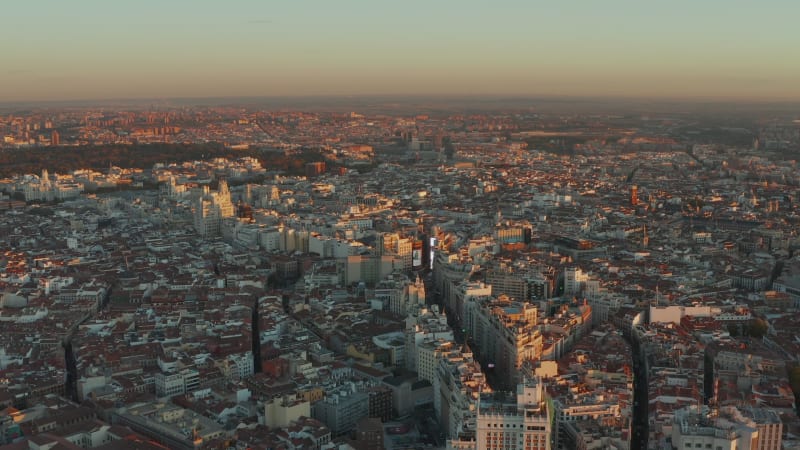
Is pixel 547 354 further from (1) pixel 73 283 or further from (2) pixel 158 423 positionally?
(1) pixel 73 283

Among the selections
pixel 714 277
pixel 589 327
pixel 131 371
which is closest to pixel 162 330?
pixel 131 371

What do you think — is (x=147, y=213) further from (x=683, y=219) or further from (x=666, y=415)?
(x=666, y=415)

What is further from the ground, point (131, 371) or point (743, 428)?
point (743, 428)

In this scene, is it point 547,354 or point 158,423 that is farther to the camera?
point 547,354

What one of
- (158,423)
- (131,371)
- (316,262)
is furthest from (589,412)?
(316,262)

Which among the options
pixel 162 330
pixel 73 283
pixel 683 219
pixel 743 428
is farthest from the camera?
pixel 683 219

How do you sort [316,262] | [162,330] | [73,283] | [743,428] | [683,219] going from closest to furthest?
[743,428] < [162,330] < [73,283] < [316,262] < [683,219]
